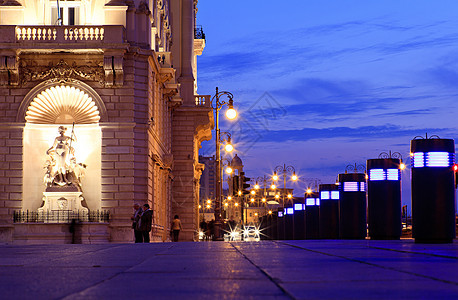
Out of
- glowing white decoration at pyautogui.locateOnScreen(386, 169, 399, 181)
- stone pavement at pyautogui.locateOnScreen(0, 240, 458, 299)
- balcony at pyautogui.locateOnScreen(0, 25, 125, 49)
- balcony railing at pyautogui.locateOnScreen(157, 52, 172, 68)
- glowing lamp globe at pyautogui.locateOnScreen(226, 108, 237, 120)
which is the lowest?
stone pavement at pyautogui.locateOnScreen(0, 240, 458, 299)

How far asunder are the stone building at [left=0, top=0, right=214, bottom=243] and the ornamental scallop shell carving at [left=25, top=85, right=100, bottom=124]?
0.05 m

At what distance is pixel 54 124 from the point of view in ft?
129

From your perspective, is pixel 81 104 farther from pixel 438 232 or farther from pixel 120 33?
pixel 438 232

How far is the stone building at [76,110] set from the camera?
1473 inches

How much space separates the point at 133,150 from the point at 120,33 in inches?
211

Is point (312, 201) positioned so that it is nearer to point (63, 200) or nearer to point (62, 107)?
point (63, 200)

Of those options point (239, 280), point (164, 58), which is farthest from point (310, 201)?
point (239, 280)

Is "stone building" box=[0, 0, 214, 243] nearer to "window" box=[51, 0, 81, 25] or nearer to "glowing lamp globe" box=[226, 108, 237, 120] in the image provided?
"window" box=[51, 0, 81, 25]

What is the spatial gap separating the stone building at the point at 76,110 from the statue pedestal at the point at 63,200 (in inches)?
1.8

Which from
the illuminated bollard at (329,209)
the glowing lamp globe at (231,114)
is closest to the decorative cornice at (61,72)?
the glowing lamp globe at (231,114)

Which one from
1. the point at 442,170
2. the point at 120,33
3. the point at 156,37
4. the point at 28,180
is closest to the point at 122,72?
the point at 120,33

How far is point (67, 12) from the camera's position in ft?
131

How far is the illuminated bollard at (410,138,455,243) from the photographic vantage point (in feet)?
61.6

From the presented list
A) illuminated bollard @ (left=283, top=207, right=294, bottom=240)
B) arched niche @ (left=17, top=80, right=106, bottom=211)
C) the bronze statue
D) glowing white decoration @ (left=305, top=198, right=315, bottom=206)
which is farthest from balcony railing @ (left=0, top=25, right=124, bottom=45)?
illuminated bollard @ (left=283, top=207, right=294, bottom=240)
